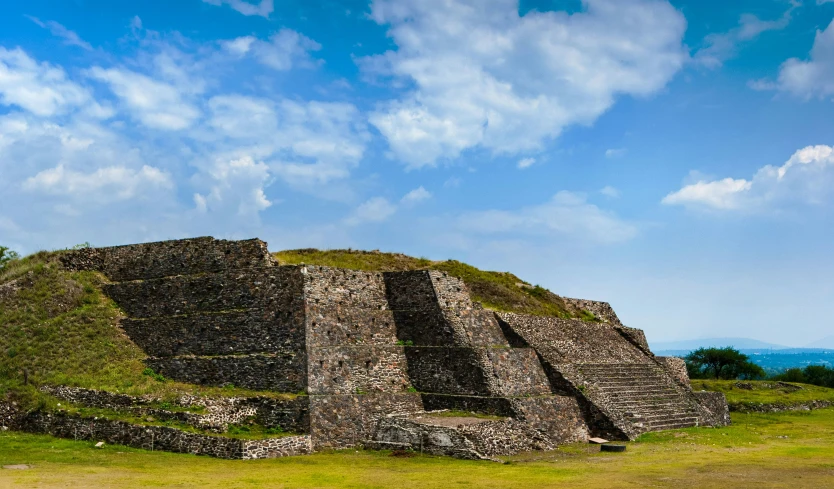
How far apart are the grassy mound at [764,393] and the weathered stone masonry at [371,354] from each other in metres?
7.14

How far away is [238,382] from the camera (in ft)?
86.1

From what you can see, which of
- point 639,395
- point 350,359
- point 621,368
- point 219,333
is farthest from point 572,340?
point 219,333

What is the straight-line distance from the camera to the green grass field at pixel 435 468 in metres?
18.2

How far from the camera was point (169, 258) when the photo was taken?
3262 centimetres

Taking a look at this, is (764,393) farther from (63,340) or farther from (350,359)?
(63,340)

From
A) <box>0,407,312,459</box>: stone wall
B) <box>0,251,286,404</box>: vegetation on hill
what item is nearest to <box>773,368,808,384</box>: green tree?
<box>0,407,312,459</box>: stone wall

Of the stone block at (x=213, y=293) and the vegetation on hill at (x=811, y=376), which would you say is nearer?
the stone block at (x=213, y=293)

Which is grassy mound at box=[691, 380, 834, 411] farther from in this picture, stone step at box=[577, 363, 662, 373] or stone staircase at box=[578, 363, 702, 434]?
stone staircase at box=[578, 363, 702, 434]

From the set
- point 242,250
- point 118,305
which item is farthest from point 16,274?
point 242,250

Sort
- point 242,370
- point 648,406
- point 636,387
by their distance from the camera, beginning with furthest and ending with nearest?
point 636,387, point 648,406, point 242,370

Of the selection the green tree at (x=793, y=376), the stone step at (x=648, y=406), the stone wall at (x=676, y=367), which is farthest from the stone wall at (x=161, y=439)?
the green tree at (x=793, y=376)

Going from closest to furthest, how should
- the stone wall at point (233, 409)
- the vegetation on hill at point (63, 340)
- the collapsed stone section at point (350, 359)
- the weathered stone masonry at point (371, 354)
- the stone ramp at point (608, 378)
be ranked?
the stone wall at point (233, 409)
the collapsed stone section at point (350, 359)
the weathered stone masonry at point (371, 354)
the vegetation on hill at point (63, 340)
the stone ramp at point (608, 378)

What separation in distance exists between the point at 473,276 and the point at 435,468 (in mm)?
18204

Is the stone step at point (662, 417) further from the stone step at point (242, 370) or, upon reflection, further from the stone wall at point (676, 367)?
the stone step at point (242, 370)
